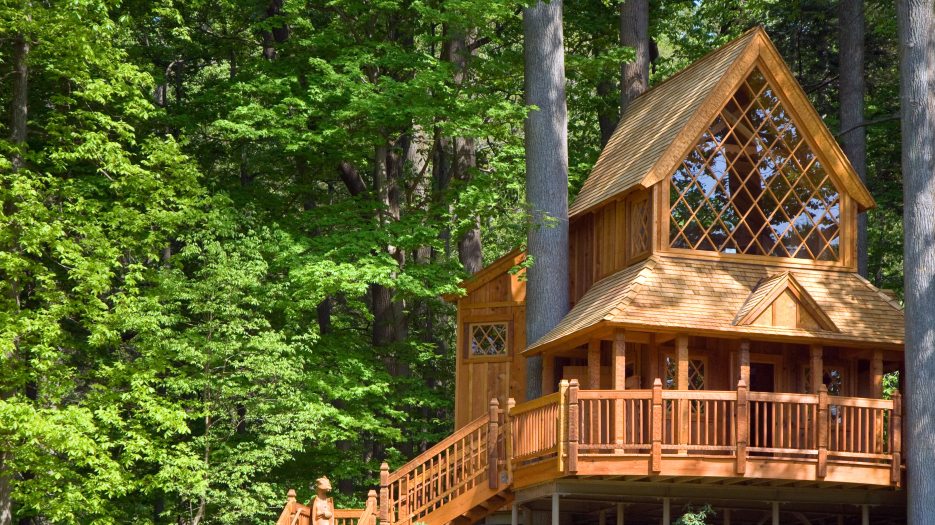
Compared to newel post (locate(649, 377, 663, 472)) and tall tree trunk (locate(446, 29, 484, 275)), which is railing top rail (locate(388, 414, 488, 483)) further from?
tall tree trunk (locate(446, 29, 484, 275))

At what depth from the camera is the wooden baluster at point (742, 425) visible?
1900cm

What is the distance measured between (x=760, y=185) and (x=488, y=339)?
18.3ft

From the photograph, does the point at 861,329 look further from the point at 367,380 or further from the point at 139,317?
the point at 139,317

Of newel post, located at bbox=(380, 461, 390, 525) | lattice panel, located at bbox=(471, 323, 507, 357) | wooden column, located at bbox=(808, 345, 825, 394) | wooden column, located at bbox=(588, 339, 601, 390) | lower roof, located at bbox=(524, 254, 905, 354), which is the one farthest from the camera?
lattice panel, located at bbox=(471, 323, 507, 357)

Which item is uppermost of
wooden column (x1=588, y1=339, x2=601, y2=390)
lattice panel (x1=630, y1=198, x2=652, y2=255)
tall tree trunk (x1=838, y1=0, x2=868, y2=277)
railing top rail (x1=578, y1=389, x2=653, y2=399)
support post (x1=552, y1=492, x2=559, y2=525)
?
tall tree trunk (x1=838, y1=0, x2=868, y2=277)

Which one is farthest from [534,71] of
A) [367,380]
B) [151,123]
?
[151,123]

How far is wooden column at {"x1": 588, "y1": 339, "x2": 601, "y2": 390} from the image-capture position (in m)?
20.8

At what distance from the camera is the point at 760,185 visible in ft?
73.8

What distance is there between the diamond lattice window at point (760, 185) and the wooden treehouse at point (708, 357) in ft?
0.10

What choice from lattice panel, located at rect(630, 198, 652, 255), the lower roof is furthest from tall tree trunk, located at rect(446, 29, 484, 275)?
the lower roof

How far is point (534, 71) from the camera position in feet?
80.1

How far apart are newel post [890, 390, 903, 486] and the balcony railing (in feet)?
0.05

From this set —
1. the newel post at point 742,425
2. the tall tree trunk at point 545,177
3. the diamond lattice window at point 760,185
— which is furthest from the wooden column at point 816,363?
the tall tree trunk at point 545,177

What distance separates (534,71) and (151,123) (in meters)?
8.52
